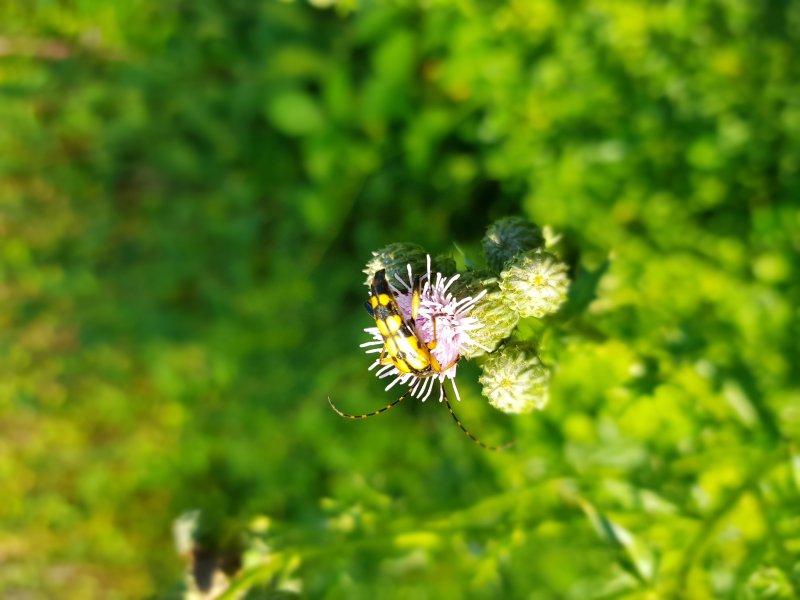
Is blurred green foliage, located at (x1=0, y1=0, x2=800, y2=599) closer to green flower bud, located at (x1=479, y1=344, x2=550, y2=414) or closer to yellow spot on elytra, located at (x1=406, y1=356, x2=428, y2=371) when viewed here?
green flower bud, located at (x1=479, y1=344, x2=550, y2=414)

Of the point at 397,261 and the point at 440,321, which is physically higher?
the point at 397,261

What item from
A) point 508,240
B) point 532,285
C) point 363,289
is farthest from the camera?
point 363,289

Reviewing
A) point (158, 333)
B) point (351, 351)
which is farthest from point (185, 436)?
point (351, 351)

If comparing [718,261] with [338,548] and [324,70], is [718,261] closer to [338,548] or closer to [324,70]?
[338,548]

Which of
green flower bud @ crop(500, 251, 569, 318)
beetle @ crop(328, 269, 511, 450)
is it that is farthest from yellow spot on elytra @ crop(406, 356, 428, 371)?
green flower bud @ crop(500, 251, 569, 318)

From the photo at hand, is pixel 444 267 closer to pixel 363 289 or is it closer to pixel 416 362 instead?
pixel 416 362

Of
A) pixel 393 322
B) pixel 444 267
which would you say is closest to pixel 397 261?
pixel 444 267

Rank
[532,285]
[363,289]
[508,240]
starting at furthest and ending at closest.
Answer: [363,289], [508,240], [532,285]
